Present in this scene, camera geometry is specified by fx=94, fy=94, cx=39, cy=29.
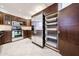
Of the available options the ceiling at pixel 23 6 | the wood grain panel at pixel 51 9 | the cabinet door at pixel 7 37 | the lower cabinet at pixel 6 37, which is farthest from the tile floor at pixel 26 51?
the ceiling at pixel 23 6

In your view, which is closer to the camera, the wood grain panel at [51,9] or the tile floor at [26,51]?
the tile floor at [26,51]

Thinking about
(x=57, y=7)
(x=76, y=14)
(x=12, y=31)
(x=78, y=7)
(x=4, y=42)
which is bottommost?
(x=4, y=42)

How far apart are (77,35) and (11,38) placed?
520 centimetres

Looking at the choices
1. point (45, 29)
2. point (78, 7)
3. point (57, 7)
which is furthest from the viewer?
point (45, 29)

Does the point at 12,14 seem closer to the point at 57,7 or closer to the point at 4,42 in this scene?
the point at 4,42

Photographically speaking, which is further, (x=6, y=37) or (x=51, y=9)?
(x=6, y=37)

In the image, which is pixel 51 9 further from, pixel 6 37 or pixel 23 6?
pixel 6 37

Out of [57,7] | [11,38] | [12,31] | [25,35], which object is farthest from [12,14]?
[57,7]

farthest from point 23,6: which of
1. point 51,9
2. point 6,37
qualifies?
point 6,37

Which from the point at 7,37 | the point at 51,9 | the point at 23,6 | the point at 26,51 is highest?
the point at 23,6

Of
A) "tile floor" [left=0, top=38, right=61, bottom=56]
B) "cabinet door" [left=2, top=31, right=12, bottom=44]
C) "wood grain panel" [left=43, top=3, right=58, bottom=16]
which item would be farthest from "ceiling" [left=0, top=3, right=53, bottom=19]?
"tile floor" [left=0, top=38, right=61, bottom=56]

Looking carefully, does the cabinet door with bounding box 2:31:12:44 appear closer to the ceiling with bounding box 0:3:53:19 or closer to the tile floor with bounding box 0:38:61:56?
the tile floor with bounding box 0:38:61:56

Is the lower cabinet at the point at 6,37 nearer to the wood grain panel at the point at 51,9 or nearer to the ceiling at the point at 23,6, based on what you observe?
the ceiling at the point at 23,6

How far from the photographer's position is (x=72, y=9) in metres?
2.58
